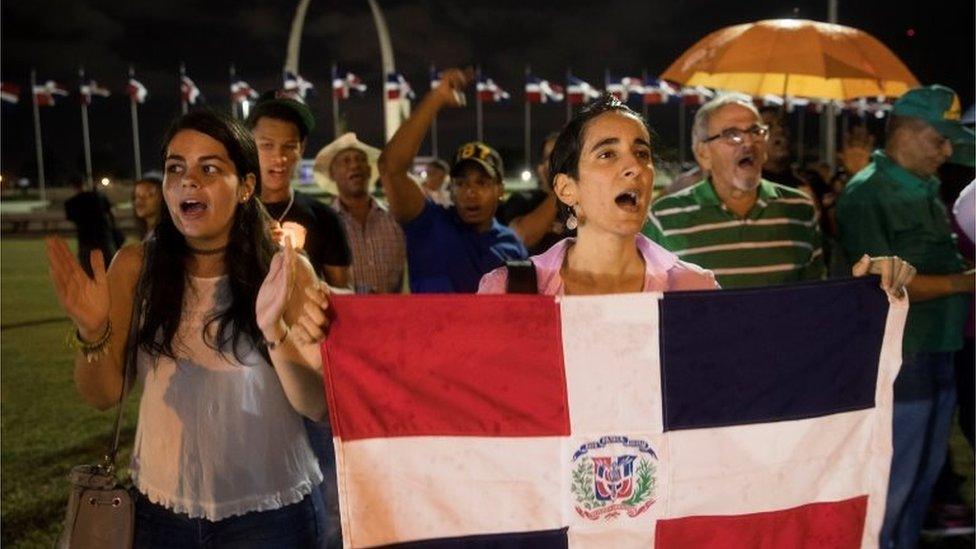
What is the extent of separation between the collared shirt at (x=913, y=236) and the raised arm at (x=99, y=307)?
3.09 m

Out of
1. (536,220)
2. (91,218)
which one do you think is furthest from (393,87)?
(536,220)

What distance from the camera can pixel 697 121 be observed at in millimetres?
3980

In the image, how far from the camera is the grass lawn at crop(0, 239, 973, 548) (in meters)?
4.66

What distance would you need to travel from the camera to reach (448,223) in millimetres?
4168

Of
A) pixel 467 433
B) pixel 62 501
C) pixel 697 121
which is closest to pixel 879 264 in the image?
pixel 467 433

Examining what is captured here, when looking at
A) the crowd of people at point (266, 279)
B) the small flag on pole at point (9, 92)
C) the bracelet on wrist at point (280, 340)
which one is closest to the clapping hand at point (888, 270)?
the crowd of people at point (266, 279)

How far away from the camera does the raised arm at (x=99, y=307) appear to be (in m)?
2.04

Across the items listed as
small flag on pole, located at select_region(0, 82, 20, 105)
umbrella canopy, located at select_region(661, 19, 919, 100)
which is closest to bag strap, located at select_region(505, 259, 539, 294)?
umbrella canopy, located at select_region(661, 19, 919, 100)

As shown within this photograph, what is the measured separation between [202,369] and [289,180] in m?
1.57

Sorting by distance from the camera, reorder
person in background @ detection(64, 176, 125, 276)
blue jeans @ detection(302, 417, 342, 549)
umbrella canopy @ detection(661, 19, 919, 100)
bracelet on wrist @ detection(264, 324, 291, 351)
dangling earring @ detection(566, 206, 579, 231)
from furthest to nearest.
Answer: person in background @ detection(64, 176, 125, 276) → umbrella canopy @ detection(661, 19, 919, 100) → blue jeans @ detection(302, 417, 342, 549) → dangling earring @ detection(566, 206, 579, 231) → bracelet on wrist @ detection(264, 324, 291, 351)

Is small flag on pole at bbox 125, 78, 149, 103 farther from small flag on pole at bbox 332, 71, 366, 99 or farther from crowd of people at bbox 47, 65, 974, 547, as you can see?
crowd of people at bbox 47, 65, 974, 547

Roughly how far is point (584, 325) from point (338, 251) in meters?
1.74

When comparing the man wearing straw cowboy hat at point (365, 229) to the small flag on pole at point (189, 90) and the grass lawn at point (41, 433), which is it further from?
the small flag on pole at point (189, 90)

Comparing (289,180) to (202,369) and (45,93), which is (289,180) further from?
(45,93)
